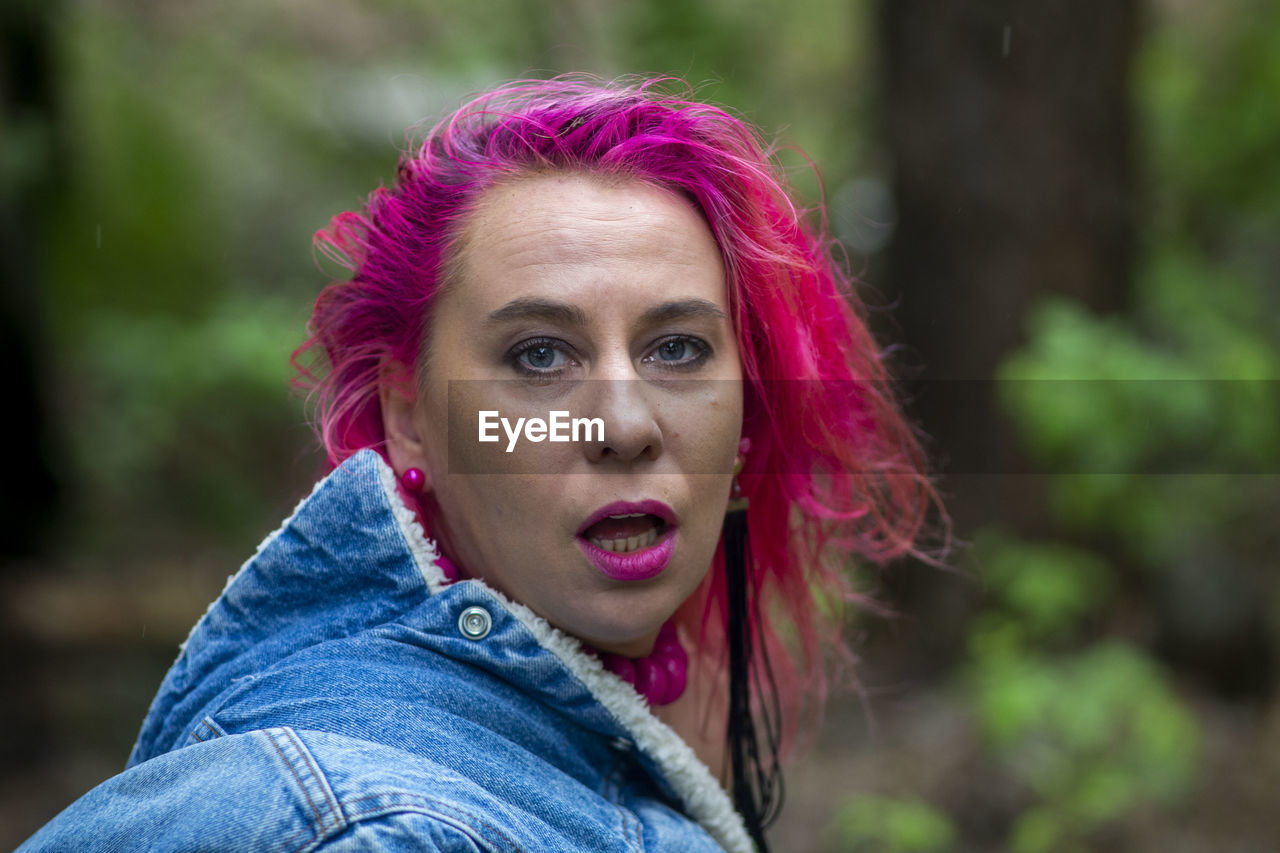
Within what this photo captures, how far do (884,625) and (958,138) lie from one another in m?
2.08

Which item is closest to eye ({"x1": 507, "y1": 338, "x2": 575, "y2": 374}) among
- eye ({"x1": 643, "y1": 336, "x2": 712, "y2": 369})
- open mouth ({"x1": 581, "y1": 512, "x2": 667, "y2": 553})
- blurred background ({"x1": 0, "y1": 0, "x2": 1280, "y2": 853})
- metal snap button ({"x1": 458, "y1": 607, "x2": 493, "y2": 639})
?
eye ({"x1": 643, "y1": 336, "x2": 712, "y2": 369})

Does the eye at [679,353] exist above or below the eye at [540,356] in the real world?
below

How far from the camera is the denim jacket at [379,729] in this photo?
1.24 m

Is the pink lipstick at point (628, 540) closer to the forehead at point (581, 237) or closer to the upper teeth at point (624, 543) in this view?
the upper teeth at point (624, 543)

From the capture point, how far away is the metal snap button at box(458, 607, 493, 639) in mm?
1586

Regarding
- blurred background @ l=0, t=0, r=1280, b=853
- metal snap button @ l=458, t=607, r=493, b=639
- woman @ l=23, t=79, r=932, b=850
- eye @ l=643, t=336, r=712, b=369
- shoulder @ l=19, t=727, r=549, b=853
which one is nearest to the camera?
shoulder @ l=19, t=727, r=549, b=853

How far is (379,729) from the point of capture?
139 centimetres

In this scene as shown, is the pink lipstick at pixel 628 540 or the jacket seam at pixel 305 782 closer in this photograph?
the jacket seam at pixel 305 782

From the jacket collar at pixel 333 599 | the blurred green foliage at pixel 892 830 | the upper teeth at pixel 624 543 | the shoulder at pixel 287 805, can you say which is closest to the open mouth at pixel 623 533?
the upper teeth at pixel 624 543

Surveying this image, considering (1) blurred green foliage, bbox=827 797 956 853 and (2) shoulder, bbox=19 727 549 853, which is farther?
(1) blurred green foliage, bbox=827 797 956 853

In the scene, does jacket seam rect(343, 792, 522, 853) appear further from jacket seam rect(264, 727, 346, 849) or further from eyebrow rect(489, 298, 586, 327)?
eyebrow rect(489, 298, 586, 327)

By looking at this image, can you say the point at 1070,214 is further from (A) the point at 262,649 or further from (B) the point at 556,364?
(A) the point at 262,649

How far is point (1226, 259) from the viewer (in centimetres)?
598

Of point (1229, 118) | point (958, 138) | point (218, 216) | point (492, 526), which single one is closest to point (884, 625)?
point (958, 138)
